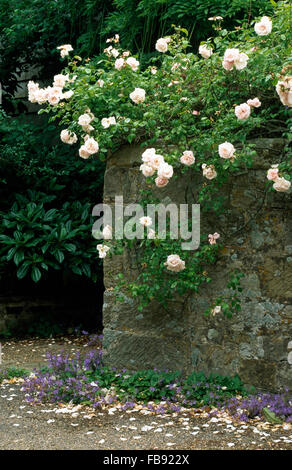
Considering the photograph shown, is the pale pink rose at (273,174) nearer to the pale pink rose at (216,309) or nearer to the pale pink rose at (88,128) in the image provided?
the pale pink rose at (216,309)

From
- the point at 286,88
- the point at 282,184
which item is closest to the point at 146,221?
the point at 282,184

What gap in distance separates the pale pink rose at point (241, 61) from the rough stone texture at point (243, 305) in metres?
0.49

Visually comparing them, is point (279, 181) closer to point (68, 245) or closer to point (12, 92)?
point (68, 245)

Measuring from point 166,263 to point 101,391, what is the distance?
3.07 ft

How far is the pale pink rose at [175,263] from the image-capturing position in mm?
3736

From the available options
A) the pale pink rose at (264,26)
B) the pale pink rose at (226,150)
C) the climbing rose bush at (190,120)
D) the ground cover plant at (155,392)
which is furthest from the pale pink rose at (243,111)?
the ground cover plant at (155,392)

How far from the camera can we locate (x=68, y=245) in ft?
19.1

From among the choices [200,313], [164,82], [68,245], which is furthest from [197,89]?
[68,245]

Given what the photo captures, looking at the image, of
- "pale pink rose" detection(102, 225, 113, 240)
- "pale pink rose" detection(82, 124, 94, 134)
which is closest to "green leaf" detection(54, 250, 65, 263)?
"pale pink rose" detection(102, 225, 113, 240)

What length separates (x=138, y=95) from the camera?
12.6 feet

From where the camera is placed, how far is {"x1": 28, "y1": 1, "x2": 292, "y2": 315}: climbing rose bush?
3.50 m

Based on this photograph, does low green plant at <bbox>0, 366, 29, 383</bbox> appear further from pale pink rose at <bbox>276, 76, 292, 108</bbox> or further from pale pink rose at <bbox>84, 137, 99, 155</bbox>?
pale pink rose at <bbox>276, 76, 292, 108</bbox>

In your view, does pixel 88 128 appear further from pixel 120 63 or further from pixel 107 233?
pixel 107 233

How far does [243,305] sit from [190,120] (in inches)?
48.4
